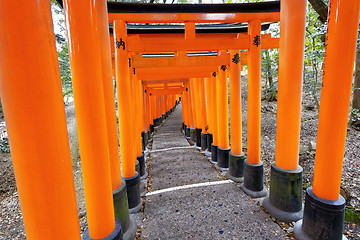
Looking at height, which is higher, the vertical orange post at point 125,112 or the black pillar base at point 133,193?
the vertical orange post at point 125,112

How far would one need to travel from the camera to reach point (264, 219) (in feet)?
10.6

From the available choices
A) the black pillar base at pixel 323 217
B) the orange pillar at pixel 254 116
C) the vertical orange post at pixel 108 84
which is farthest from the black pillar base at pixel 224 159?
the vertical orange post at pixel 108 84

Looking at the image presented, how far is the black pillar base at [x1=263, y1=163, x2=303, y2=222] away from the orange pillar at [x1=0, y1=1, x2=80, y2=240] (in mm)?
3271

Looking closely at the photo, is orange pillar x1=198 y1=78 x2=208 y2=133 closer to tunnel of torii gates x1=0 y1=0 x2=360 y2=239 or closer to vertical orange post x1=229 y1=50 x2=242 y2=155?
tunnel of torii gates x1=0 y1=0 x2=360 y2=239

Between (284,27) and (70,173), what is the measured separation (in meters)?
3.58

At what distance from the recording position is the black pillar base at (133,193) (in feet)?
12.0

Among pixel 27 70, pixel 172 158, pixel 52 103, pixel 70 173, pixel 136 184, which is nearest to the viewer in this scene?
pixel 27 70

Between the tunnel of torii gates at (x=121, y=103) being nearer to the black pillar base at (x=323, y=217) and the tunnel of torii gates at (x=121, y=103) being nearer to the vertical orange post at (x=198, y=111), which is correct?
the black pillar base at (x=323, y=217)

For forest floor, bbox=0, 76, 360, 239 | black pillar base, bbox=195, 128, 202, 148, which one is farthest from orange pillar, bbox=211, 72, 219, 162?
black pillar base, bbox=195, 128, 202, 148

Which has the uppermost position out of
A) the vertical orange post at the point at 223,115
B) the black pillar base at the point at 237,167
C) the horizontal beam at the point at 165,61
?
the horizontal beam at the point at 165,61

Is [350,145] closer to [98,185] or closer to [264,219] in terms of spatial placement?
[264,219]

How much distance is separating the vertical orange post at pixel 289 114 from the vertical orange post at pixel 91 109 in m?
2.87

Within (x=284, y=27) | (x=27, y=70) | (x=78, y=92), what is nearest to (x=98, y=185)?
(x=78, y=92)

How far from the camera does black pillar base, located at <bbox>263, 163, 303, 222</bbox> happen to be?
10.2ft
